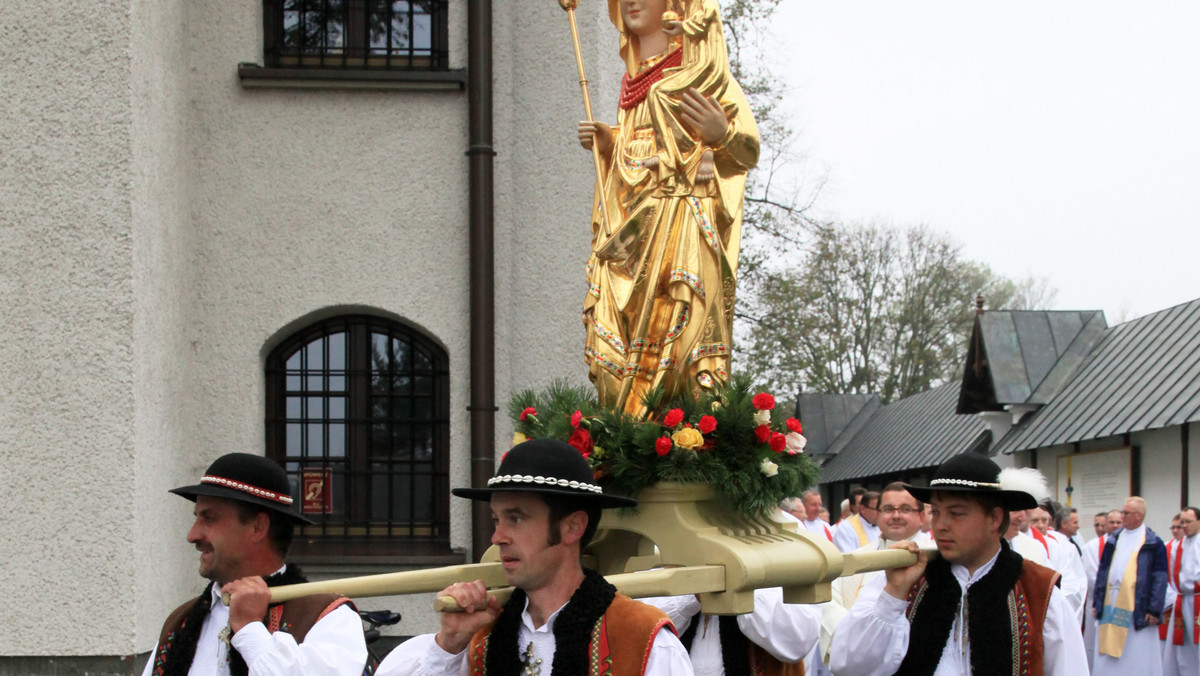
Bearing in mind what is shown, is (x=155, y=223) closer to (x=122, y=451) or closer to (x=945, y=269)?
(x=122, y=451)

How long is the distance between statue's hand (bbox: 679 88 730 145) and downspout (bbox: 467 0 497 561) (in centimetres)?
386

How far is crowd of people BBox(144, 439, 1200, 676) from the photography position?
332 cm

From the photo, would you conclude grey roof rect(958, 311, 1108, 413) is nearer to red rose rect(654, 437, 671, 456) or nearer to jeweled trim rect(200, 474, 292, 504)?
red rose rect(654, 437, 671, 456)

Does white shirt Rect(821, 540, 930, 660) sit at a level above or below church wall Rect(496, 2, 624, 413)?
below

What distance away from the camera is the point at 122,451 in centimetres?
787

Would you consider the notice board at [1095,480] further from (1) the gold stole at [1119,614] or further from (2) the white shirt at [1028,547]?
(2) the white shirt at [1028,547]

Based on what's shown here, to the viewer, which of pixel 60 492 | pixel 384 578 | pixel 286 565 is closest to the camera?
pixel 384 578

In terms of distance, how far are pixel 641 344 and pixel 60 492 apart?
4.24 m

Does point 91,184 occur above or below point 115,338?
above

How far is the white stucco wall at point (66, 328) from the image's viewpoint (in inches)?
307

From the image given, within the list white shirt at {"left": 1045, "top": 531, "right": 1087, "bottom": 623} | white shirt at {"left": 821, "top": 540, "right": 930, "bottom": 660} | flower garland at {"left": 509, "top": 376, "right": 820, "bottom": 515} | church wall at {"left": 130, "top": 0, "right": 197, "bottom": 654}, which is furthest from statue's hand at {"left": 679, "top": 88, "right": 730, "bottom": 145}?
white shirt at {"left": 1045, "top": 531, "right": 1087, "bottom": 623}

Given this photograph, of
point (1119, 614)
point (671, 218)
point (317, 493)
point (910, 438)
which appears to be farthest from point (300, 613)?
point (910, 438)

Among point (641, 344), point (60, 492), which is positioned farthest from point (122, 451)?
point (641, 344)

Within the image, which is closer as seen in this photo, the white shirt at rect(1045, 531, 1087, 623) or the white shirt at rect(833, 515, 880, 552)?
the white shirt at rect(833, 515, 880, 552)
